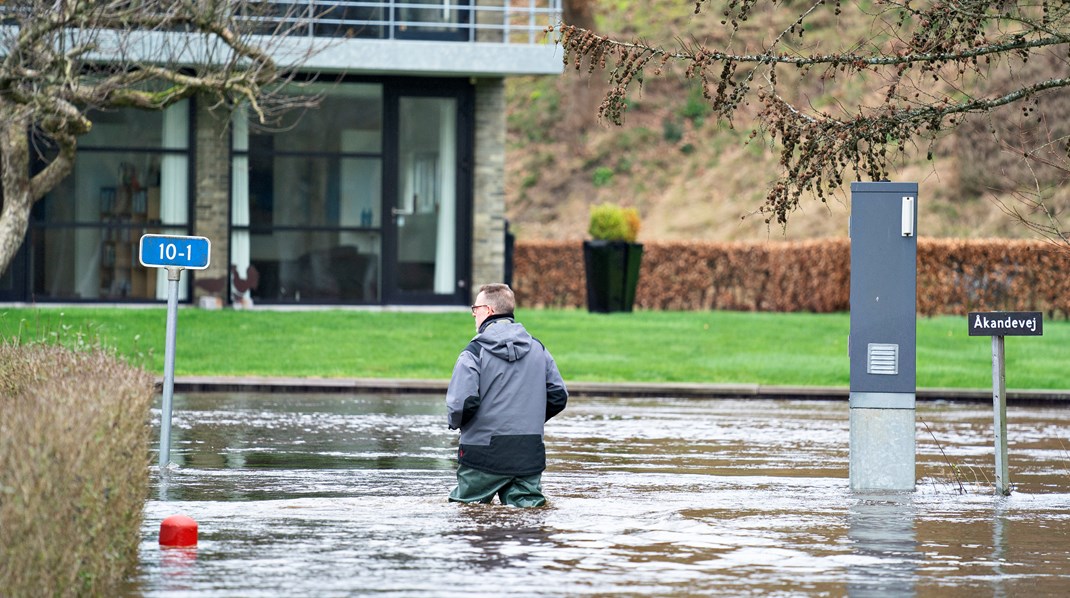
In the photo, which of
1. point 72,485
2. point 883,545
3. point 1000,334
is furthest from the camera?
point 1000,334

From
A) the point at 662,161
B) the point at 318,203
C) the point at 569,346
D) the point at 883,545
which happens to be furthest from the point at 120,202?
the point at 662,161

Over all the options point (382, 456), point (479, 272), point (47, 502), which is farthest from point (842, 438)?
point (479, 272)

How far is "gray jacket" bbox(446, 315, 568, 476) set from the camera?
9914 mm

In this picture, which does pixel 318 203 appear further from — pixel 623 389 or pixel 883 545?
pixel 883 545

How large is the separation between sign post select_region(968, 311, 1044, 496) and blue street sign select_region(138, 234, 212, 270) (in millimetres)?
5586

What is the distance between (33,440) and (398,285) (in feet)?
75.9

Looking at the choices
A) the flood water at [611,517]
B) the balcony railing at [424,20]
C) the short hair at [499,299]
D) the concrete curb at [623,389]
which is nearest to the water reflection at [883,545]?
the flood water at [611,517]

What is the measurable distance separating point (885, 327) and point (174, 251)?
5221 millimetres

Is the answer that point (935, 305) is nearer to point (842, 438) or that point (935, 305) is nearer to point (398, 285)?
point (398, 285)

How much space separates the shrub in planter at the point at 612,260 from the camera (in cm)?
2977

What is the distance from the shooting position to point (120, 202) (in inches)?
1132

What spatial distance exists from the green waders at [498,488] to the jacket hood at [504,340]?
2.35ft

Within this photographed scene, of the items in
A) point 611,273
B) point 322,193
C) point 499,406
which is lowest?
point 499,406

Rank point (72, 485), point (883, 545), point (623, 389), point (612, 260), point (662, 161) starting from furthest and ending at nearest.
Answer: point (662, 161) < point (612, 260) < point (623, 389) < point (883, 545) < point (72, 485)
